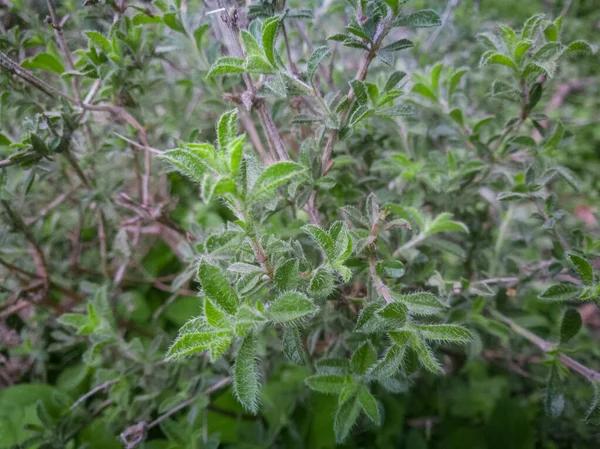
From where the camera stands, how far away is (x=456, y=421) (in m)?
1.64

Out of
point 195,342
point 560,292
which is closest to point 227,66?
point 195,342

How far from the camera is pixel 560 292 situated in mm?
995

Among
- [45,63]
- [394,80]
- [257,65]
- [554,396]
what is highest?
[45,63]

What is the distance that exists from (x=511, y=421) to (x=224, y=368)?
0.98m

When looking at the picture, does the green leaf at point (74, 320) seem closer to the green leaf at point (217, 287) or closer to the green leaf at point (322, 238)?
the green leaf at point (217, 287)

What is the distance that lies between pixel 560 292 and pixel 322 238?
1.88ft

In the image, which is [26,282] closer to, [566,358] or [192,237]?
[192,237]

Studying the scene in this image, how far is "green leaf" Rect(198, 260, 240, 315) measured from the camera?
729 mm

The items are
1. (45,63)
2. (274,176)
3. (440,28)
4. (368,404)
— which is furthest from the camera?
(440,28)

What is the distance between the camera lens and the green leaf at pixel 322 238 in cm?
79

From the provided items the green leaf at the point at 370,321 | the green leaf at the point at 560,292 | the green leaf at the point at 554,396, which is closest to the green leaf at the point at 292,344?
the green leaf at the point at 370,321

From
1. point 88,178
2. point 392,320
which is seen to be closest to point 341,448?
point 392,320

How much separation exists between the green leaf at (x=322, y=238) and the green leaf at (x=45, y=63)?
0.85 meters

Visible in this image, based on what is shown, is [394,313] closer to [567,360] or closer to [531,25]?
[567,360]
